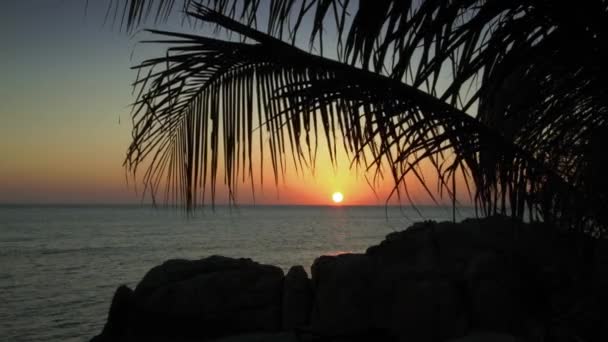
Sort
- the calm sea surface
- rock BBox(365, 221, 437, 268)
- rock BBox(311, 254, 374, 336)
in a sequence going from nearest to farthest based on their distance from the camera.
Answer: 1. rock BBox(311, 254, 374, 336)
2. rock BBox(365, 221, 437, 268)
3. the calm sea surface

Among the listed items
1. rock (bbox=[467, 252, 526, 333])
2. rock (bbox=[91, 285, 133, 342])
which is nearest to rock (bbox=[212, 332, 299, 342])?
rock (bbox=[91, 285, 133, 342])

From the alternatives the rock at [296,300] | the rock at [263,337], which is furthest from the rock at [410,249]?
the rock at [263,337]

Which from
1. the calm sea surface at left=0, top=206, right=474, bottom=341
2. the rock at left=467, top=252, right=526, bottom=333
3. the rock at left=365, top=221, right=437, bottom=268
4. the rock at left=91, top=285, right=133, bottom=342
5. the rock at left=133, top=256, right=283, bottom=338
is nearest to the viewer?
the rock at left=467, top=252, right=526, bottom=333

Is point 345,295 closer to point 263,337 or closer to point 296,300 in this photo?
point 296,300

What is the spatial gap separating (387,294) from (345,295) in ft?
2.58

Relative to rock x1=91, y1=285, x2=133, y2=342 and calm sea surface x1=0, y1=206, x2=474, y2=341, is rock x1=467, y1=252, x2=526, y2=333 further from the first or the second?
rock x1=91, y1=285, x2=133, y2=342

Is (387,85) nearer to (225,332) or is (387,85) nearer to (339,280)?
(339,280)

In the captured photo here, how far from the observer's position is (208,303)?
37.1 feet

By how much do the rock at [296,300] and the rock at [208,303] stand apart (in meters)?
0.26

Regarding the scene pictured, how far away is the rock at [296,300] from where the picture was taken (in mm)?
10836

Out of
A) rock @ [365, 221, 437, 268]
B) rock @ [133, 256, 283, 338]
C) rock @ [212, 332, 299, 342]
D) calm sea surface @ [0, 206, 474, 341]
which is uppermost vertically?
rock @ [365, 221, 437, 268]

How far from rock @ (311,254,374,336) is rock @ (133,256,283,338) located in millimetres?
980

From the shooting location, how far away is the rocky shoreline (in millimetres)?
9656

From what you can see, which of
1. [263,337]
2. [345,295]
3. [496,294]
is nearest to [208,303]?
[263,337]
